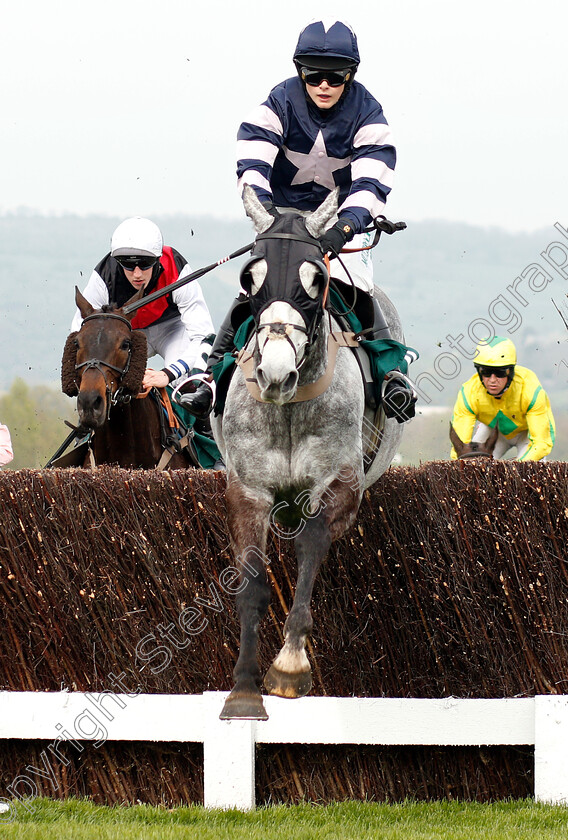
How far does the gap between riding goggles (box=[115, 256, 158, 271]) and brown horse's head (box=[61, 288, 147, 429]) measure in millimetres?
792

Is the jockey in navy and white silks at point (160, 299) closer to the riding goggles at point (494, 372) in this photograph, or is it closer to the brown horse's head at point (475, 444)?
the riding goggles at point (494, 372)

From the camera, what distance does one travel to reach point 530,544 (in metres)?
4.89

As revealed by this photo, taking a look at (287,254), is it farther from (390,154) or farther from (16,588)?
(16,588)

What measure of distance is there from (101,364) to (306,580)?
2944 millimetres

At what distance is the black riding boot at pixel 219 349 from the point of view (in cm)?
487

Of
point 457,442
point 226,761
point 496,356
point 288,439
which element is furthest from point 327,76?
point 457,442

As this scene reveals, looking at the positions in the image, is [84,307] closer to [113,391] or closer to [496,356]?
[113,391]

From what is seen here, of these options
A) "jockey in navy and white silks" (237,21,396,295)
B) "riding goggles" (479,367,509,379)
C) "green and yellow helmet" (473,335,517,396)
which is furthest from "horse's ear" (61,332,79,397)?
"riding goggles" (479,367,509,379)

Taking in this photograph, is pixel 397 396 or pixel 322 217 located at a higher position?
pixel 322 217

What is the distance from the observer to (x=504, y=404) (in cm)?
1017


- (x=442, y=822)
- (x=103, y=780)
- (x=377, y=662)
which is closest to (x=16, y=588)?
(x=103, y=780)

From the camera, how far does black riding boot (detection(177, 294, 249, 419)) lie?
4867mm

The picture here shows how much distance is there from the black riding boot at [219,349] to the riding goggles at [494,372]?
512 cm

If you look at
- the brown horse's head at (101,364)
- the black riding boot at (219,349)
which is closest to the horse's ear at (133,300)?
the brown horse's head at (101,364)
